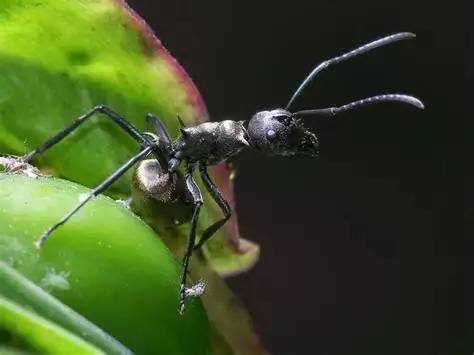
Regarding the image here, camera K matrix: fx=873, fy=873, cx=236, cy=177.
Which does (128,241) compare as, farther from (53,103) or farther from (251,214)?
(251,214)

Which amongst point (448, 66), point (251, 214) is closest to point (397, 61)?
point (448, 66)

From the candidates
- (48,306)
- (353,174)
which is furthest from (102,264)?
(353,174)

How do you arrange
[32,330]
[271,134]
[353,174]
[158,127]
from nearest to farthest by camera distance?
[32,330]
[158,127]
[271,134]
[353,174]

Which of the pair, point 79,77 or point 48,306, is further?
point 79,77

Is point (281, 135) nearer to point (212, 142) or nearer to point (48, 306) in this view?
point (212, 142)

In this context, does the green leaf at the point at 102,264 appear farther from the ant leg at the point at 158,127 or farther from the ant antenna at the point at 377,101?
the ant antenna at the point at 377,101

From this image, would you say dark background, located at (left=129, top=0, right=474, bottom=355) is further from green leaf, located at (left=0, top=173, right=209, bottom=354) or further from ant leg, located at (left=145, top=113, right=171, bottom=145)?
green leaf, located at (left=0, top=173, right=209, bottom=354)
